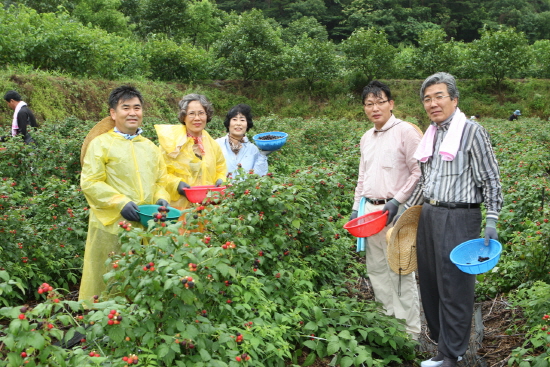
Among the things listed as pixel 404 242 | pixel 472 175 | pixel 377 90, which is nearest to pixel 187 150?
pixel 377 90

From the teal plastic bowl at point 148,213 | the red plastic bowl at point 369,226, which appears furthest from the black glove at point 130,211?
the red plastic bowl at point 369,226

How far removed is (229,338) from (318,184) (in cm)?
198

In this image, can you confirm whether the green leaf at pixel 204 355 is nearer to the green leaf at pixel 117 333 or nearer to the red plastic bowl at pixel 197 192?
the green leaf at pixel 117 333

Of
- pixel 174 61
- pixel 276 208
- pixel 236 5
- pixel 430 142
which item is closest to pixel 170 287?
pixel 276 208

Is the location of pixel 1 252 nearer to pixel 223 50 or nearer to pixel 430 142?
pixel 430 142

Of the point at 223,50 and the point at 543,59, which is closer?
the point at 223,50

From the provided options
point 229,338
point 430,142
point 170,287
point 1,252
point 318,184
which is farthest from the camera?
point 318,184

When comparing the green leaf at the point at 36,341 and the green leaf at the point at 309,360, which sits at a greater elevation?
the green leaf at the point at 36,341

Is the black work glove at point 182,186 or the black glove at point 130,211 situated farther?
the black work glove at point 182,186

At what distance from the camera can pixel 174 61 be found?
2516cm

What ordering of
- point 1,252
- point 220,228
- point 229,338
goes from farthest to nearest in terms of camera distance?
point 1,252, point 220,228, point 229,338

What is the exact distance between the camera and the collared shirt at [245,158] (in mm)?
4441

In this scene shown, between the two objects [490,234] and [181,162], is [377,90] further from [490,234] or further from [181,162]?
[181,162]

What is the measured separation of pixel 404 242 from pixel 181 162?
69.9 inches
